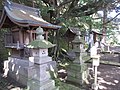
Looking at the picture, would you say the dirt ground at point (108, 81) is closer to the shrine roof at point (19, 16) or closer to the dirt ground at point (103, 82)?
the dirt ground at point (103, 82)

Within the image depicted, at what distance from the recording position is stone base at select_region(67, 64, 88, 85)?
688 cm

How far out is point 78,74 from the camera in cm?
694

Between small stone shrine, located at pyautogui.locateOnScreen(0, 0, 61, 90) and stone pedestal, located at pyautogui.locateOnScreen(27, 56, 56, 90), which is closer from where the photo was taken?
stone pedestal, located at pyautogui.locateOnScreen(27, 56, 56, 90)

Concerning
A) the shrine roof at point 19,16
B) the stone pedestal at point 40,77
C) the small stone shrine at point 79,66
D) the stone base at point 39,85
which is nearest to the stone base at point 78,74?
the small stone shrine at point 79,66

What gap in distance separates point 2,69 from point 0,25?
10.7ft

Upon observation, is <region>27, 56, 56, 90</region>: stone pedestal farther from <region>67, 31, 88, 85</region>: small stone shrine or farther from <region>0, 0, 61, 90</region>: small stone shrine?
<region>67, 31, 88, 85</region>: small stone shrine

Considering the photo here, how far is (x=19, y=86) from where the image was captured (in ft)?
23.2

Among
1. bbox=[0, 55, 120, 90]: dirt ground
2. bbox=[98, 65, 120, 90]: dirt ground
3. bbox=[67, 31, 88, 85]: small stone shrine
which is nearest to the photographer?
bbox=[98, 65, 120, 90]: dirt ground

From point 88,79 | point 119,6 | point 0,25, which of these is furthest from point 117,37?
point 0,25

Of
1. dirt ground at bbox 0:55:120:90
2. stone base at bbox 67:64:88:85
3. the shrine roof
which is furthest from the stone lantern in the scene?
dirt ground at bbox 0:55:120:90

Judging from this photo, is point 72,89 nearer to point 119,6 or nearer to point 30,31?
point 30,31

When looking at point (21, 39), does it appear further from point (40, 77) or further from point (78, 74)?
point (78, 74)

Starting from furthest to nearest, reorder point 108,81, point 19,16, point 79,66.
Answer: point 19,16, point 108,81, point 79,66

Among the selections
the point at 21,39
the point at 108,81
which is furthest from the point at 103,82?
the point at 21,39
